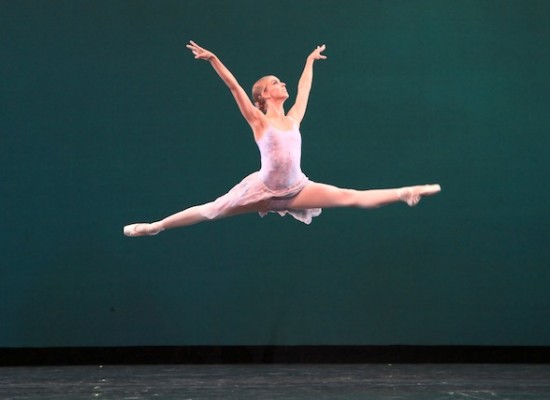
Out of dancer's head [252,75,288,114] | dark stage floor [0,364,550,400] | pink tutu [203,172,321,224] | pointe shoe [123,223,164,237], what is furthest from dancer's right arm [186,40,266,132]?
dark stage floor [0,364,550,400]

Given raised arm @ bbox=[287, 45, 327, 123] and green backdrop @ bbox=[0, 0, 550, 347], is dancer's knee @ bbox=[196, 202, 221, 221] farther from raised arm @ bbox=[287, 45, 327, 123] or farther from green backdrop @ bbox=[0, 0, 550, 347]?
green backdrop @ bbox=[0, 0, 550, 347]

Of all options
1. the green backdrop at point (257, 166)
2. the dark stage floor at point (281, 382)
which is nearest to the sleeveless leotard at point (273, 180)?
the dark stage floor at point (281, 382)

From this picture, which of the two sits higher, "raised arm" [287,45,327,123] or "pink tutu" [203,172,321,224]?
"raised arm" [287,45,327,123]

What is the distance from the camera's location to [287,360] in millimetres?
6578

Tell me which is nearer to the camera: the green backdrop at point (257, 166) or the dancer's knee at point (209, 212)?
the dancer's knee at point (209, 212)

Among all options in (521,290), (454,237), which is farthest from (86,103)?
(521,290)

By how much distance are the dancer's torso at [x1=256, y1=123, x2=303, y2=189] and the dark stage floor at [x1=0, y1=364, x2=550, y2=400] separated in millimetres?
1232

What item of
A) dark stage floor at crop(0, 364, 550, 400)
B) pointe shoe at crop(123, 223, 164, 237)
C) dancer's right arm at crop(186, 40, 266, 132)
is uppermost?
dancer's right arm at crop(186, 40, 266, 132)

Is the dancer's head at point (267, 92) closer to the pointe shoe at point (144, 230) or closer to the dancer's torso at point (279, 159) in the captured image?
the dancer's torso at point (279, 159)

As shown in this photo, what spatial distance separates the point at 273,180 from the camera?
488 centimetres

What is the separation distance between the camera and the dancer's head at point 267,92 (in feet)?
16.6

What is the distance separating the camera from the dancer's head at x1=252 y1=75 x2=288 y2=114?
5.07 meters

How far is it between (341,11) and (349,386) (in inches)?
104

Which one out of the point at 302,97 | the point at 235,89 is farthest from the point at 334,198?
the point at 235,89
